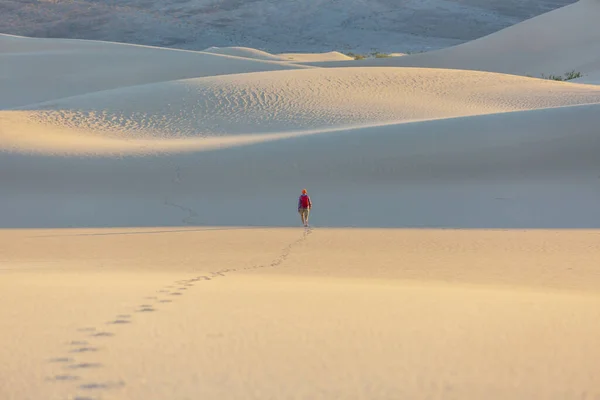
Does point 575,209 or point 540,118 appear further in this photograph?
point 540,118

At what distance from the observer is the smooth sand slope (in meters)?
51.4

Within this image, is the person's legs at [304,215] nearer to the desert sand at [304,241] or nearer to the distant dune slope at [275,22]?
the desert sand at [304,241]

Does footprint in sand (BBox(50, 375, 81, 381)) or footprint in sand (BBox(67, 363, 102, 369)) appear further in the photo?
footprint in sand (BBox(67, 363, 102, 369))

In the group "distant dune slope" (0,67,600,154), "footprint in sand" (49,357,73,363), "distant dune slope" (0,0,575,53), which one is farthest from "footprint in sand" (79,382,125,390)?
"distant dune slope" (0,0,575,53)

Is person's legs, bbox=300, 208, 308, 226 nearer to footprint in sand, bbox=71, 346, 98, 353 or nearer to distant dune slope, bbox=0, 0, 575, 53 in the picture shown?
footprint in sand, bbox=71, 346, 98, 353

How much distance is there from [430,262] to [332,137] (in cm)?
1019

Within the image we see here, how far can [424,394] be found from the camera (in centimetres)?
398

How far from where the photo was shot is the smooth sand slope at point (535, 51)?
5144 cm

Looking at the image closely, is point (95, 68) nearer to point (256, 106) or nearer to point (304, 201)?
point (256, 106)

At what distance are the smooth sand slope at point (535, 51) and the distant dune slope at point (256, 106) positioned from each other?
18.4 meters

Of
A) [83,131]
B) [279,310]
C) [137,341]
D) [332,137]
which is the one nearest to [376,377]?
[137,341]

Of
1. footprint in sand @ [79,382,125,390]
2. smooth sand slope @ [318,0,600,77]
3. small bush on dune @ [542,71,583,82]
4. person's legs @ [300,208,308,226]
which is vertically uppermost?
smooth sand slope @ [318,0,600,77]

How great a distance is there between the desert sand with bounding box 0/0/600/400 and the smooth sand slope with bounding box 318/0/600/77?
63.5 feet

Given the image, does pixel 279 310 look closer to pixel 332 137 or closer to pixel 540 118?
pixel 332 137
